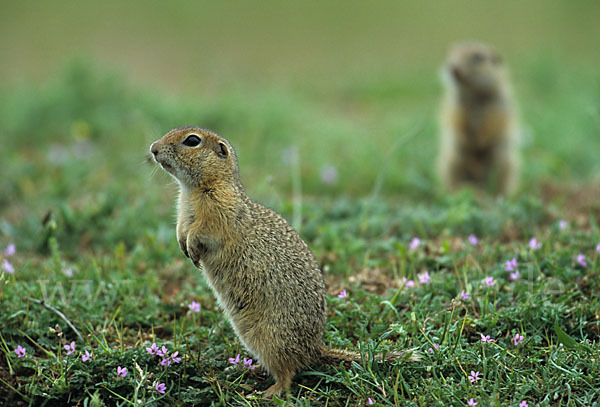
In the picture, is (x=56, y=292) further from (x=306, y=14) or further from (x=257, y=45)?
(x=306, y=14)

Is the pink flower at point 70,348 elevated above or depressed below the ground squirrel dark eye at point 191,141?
below

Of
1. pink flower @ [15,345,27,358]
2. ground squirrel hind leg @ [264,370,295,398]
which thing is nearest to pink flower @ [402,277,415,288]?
ground squirrel hind leg @ [264,370,295,398]

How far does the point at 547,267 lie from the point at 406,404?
1453mm

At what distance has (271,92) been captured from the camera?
9.25 metres

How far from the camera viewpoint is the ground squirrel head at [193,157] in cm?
335

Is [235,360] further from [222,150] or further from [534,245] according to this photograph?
[534,245]

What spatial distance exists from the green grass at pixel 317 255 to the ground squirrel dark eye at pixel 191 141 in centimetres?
33

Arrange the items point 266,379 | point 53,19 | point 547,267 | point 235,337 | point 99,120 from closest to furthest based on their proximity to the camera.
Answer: point 266,379 → point 235,337 → point 547,267 → point 99,120 → point 53,19

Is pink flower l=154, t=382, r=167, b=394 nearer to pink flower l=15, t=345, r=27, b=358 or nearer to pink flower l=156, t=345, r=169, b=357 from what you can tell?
pink flower l=156, t=345, r=169, b=357

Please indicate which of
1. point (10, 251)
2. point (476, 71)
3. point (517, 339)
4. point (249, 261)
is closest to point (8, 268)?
point (10, 251)

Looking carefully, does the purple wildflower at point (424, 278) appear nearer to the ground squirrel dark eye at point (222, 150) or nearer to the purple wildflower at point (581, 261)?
the purple wildflower at point (581, 261)

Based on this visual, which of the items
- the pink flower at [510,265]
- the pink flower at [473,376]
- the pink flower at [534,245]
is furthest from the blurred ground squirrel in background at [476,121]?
the pink flower at [473,376]

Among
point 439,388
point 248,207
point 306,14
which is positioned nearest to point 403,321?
point 439,388

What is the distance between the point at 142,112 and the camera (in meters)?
7.48
